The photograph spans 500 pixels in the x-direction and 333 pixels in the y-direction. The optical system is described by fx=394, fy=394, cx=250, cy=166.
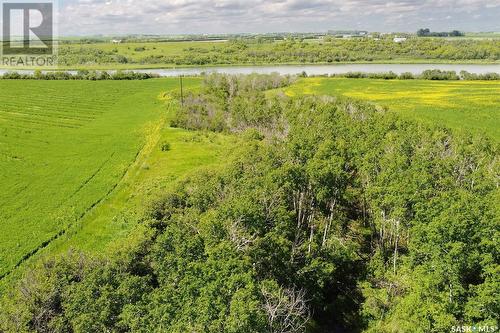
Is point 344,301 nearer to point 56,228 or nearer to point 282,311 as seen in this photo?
point 282,311

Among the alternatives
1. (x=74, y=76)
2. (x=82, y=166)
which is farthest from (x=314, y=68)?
(x=82, y=166)

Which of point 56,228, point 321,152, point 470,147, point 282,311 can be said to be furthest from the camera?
point 56,228

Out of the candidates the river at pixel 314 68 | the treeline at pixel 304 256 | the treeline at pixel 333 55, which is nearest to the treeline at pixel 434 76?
the river at pixel 314 68

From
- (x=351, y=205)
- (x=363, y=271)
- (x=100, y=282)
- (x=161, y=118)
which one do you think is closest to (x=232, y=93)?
(x=161, y=118)

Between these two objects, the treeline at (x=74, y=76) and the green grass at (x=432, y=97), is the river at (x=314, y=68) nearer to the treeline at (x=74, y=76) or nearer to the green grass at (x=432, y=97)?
the treeline at (x=74, y=76)

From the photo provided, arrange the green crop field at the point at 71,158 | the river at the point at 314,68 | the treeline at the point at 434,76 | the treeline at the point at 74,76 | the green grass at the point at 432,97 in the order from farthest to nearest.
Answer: the river at the point at 314,68 → the treeline at the point at 74,76 → the treeline at the point at 434,76 → the green grass at the point at 432,97 → the green crop field at the point at 71,158

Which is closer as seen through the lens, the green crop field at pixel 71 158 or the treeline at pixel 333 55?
the green crop field at pixel 71 158

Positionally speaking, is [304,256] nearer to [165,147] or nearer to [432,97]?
[165,147]
